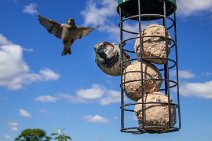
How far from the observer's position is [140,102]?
620 cm

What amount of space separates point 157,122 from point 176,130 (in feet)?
0.98

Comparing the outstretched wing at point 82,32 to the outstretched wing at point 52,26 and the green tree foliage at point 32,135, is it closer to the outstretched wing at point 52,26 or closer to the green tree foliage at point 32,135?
the outstretched wing at point 52,26

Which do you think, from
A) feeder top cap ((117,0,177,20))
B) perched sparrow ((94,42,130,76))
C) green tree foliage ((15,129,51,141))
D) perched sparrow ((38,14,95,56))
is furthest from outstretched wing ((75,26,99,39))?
green tree foliage ((15,129,51,141))

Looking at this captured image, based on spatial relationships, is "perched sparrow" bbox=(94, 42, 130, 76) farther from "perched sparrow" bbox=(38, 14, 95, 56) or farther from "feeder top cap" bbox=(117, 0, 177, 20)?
"feeder top cap" bbox=(117, 0, 177, 20)

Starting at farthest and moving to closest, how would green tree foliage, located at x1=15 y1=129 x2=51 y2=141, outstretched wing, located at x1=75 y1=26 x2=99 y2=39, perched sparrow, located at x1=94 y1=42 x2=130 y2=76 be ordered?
green tree foliage, located at x1=15 y1=129 x2=51 y2=141
outstretched wing, located at x1=75 y1=26 x2=99 y2=39
perched sparrow, located at x1=94 y1=42 x2=130 y2=76

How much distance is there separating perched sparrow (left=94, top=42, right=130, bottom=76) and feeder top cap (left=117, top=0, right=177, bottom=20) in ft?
1.83

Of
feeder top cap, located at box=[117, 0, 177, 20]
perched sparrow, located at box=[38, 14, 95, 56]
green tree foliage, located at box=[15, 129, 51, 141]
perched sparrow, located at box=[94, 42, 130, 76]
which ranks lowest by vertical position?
perched sparrow, located at box=[94, 42, 130, 76]

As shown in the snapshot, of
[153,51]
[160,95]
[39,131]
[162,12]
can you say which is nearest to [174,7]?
[162,12]

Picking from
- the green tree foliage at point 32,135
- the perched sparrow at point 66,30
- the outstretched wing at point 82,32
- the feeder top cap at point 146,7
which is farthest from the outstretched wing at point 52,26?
the green tree foliage at point 32,135

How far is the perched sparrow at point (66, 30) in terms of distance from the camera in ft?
22.4

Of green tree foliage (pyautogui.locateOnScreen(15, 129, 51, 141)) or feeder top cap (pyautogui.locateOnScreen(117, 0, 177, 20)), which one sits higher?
green tree foliage (pyautogui.locateOnScreen(15, 129, 51, 141))

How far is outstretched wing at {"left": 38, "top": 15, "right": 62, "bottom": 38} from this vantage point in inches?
270

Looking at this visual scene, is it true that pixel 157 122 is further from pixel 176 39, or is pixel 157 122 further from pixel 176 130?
pixel 176 39

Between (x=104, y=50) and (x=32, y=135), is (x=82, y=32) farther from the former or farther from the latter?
(x=32, y=135)
